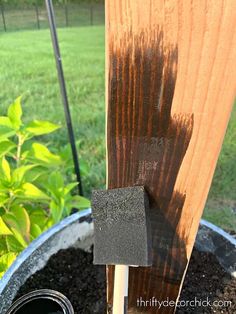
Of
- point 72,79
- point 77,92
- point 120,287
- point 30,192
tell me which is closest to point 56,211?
point 30,192

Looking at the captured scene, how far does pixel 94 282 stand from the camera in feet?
2.36

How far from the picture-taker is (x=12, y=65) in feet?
6.22

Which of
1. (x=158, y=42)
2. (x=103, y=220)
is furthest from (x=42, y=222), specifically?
(x=158, y=42)

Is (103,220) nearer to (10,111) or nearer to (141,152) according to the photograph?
(141,152)

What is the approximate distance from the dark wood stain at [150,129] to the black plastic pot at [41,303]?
19 cm

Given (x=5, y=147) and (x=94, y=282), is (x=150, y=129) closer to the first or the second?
(x=94, y=282)

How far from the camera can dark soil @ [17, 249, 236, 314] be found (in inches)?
26.2

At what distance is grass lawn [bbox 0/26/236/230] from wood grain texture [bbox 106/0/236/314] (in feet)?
2.86

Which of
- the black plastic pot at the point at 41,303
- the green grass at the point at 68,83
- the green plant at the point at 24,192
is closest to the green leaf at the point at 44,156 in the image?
the green plant at the point at 24,192

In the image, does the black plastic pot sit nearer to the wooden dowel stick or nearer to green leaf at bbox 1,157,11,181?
the wooden dowel stick

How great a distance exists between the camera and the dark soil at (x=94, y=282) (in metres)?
0.66

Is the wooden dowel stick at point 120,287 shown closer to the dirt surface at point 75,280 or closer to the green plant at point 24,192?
the dirt surface at point 75,280

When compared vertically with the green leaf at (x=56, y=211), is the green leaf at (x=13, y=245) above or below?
below

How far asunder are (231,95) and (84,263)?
0.54 metres
